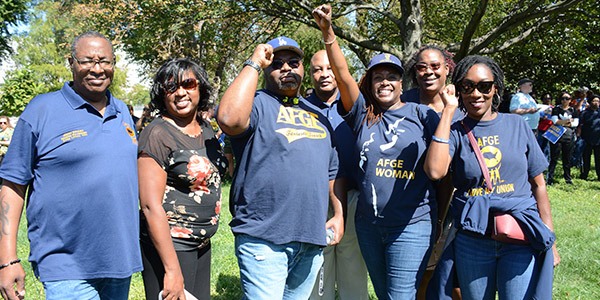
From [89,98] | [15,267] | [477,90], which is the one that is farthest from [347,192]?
[15,267]

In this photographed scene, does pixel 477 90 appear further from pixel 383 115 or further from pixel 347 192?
pixel 347 192

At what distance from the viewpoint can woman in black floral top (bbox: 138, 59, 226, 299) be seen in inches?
98.8

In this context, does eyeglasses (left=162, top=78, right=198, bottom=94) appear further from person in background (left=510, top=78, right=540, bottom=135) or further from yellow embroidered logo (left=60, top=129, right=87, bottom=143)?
person in background (left=510, top=78, right=540, bottom=135)

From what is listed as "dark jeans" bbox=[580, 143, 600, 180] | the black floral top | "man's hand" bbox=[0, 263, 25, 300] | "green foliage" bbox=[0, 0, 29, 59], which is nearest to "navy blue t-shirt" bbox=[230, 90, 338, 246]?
the black floral top

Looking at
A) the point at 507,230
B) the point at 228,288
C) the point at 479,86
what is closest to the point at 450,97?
the point at 479,86

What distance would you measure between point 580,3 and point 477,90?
34.4 feet

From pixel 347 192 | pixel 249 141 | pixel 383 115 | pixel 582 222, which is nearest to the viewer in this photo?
pixel 249 141

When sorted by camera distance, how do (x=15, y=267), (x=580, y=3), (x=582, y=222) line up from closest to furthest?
(x=15, y=267) < (x=582, y=222) < (x=580, y=3)

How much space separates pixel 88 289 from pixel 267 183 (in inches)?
40.1

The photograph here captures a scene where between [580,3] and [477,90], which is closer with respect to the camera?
[477,90]

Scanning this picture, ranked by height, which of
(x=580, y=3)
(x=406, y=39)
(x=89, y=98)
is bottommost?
(x=89, y=98)

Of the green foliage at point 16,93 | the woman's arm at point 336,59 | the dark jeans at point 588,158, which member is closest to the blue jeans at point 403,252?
the woman's arm at point 336,59

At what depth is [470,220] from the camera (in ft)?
8.88

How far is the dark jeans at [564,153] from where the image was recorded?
1072 cm
